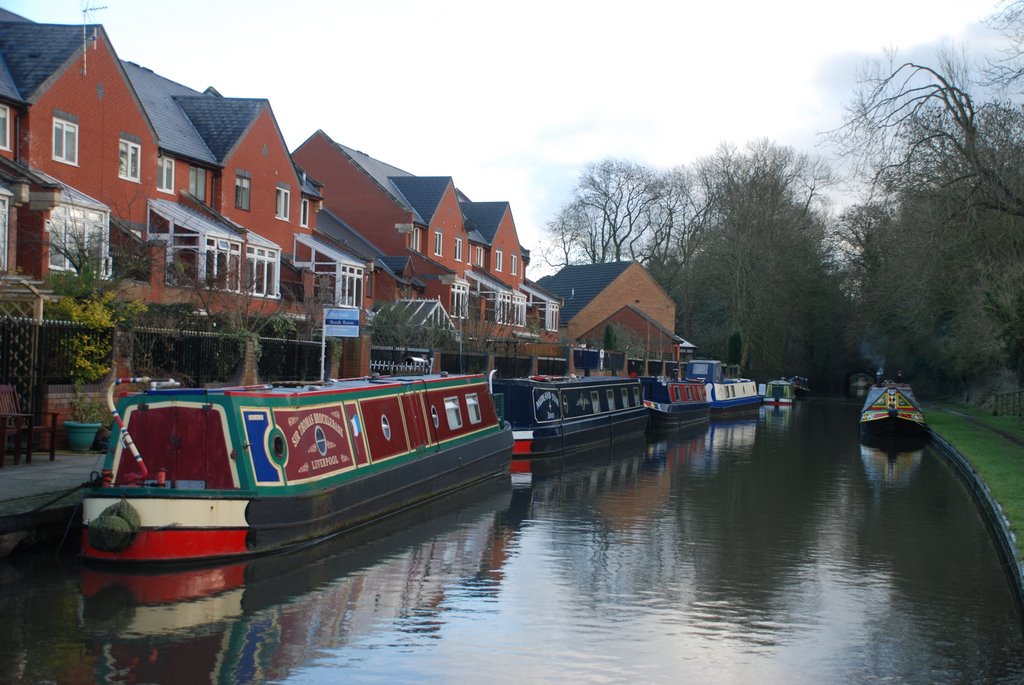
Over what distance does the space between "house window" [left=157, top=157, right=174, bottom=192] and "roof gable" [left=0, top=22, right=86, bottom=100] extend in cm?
460

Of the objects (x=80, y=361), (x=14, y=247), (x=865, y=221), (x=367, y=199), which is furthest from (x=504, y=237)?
(x=80, y=361)

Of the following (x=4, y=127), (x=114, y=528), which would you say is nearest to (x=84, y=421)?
(x=114, y=528)

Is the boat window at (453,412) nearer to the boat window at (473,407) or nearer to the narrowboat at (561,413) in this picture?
the boat window at (473,407)

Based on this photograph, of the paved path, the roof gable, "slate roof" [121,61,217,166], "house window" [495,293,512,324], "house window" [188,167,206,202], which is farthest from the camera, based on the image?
"house window" [495,293,512,324]

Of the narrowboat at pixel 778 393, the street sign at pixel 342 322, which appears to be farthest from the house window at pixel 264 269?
the narrowboat at pixel 778 393

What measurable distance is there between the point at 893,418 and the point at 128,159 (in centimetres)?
2421

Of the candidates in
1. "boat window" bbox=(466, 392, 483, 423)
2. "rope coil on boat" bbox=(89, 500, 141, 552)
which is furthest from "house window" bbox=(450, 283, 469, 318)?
"rope coil on boat" bbox=(89, 500, 141, 552)

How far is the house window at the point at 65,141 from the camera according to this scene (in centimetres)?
2603

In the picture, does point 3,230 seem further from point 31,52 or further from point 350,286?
point 350,286

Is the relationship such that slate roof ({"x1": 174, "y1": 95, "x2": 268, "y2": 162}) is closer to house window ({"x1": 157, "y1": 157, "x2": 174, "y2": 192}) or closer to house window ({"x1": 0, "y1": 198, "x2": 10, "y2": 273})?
house window ({"x1": 157, "y1": 157, "x2": 174, "y2": 192})

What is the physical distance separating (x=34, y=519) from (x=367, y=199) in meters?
37.1

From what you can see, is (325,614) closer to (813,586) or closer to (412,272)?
(813,586)

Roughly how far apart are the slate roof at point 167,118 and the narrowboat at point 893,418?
73.1 ft

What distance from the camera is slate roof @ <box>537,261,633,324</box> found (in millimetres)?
65188
